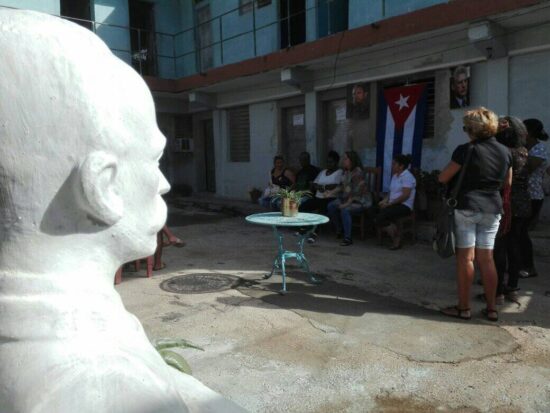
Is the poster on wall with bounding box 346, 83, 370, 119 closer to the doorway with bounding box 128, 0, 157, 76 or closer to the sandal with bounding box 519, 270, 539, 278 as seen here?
the sandal with bounding box 519, 270, 539, 278

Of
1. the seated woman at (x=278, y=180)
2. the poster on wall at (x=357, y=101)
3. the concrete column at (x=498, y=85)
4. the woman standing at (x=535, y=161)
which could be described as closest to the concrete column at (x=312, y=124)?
the poster on wall at (x=357, y=101)

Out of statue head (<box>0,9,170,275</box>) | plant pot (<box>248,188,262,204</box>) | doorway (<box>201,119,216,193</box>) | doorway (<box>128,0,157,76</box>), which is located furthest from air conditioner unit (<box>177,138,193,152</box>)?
statue head (<box>0,9,170,275</box>)

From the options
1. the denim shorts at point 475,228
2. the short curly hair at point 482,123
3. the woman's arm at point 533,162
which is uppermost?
the short curly hair at point 482,123

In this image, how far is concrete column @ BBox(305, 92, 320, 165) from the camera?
28.1 feet

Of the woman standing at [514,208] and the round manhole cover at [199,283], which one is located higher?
the woman standing at [514,208]

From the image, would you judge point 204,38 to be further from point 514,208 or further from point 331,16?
point 514,208

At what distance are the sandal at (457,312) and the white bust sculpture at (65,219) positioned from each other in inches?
122

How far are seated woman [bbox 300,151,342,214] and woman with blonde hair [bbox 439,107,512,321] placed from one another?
3.53 m

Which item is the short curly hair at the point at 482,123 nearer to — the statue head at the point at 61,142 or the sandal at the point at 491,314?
the sandal at the point at 491,314

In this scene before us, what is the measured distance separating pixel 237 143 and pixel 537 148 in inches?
297

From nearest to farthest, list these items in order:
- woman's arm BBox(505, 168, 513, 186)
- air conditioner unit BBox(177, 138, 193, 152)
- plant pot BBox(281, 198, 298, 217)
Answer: woman's arm BBox(505, 168, 513, 186) < plant pot BBox(281, 198, 298, 217) < air conditioner unit BBox(177, 138, 193, 152)

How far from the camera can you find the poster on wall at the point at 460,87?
20.9 feet

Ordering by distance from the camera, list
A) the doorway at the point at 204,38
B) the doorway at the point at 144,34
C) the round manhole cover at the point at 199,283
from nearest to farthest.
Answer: the round manhole cover at the point at 199,283 < the doorway at the point at 204,38 < the doorway at the point at 144,34

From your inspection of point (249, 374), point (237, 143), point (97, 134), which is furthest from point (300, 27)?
point (97, 134)
